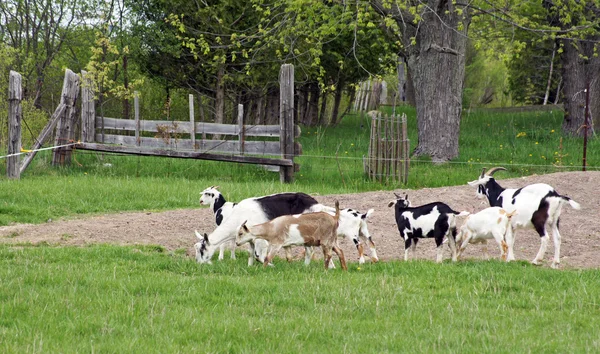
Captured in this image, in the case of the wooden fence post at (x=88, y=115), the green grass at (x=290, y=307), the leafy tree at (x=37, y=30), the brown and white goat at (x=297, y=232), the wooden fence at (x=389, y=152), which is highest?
the leafy tree at (x=37, y=30)

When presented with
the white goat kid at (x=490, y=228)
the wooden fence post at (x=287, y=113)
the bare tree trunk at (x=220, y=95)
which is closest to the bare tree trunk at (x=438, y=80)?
the wooden fence post at (x=287, y=113)

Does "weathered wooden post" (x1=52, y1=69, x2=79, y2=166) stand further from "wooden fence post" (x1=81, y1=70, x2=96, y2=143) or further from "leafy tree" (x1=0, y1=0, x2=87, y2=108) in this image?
"leafy tree" (x1=0, y1=0, x2=87, y2=108)

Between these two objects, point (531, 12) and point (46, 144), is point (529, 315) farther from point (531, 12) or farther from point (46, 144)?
point (531, 12)

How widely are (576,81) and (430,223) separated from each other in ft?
60.1

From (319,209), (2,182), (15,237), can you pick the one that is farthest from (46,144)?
(319,209)

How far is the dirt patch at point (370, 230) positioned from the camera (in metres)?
11.8

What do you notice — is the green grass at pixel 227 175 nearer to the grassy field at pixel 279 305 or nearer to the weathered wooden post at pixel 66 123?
the weathered wooden post at pixel 66 123

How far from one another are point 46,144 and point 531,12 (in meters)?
18.2

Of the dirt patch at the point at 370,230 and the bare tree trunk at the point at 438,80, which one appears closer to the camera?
the dirt patch at the point at 370,230

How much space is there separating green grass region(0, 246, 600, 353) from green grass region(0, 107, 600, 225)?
546 cm

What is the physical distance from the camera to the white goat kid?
33.8ft

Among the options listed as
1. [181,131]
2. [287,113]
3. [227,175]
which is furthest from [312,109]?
[287,113]

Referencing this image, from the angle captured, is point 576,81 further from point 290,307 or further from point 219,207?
point 290,307

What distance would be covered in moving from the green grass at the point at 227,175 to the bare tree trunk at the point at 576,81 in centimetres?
77
